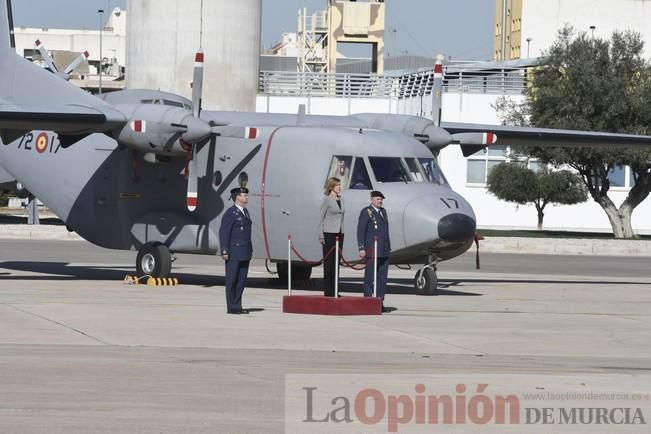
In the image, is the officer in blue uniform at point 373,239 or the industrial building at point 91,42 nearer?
the officer in blue uniform at point 373,239

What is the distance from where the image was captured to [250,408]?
9.79 metres

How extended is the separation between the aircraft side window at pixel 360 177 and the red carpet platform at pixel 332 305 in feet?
11.2

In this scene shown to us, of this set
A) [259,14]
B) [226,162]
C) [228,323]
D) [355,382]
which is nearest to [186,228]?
[226,162]

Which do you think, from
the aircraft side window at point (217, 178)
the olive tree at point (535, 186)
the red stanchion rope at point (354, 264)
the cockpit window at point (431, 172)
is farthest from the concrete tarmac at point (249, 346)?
the olive tree at point (535, 186)

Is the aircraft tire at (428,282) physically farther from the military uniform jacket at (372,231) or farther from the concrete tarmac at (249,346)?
the military uniform jacket at (372,231)

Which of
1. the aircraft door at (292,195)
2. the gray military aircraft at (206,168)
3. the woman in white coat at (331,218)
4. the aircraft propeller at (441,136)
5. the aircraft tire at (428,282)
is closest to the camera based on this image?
the woman in white coat at (331,218)

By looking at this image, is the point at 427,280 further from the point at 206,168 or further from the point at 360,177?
the point at 206,168

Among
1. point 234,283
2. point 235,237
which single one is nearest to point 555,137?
point 235,237

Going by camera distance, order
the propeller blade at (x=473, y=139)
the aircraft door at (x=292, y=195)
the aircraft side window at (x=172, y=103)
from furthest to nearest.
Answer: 1. the propeller blade at (x=473, y=139)
2. the aircraft side window at (x=172, y=103)
3. the aircraft door at (x=292, y=195)

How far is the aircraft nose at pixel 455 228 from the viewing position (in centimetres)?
1966

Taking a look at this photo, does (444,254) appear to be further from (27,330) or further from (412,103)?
(412,103)

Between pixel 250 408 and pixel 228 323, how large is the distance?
6.43 meters

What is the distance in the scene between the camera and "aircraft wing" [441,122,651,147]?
2545cm

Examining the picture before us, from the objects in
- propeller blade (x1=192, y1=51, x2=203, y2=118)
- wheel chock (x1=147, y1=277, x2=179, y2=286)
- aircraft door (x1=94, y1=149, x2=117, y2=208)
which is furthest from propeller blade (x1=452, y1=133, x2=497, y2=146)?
aircraft door (x1=94, y1=149, x2=117, y2=208)
